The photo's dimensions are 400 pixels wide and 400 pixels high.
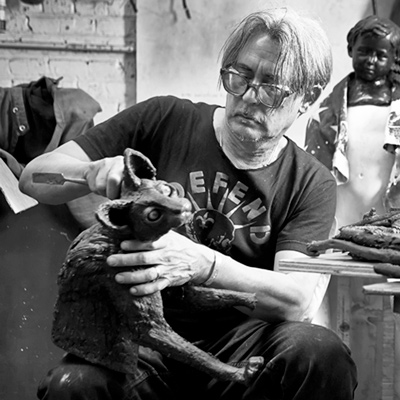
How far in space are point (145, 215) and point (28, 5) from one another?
9.29 feet

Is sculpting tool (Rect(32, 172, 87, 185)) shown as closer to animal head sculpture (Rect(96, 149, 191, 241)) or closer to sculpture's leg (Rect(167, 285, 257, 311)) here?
animal head sculpture (Rect(96, 149, 191, 241))

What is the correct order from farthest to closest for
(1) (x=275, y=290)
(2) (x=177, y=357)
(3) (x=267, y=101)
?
1. (3) (x=267, y=101)
2. (1) (x=275, y=290)
3. (2) (x=177, y=357)

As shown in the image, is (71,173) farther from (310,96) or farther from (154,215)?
(310,96)

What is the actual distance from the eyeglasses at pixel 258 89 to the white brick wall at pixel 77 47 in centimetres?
213

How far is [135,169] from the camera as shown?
160 cm

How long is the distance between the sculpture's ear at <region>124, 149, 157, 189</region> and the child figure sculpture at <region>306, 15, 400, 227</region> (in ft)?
6.08

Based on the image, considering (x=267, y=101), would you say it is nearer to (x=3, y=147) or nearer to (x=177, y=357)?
(x=177, y=357)

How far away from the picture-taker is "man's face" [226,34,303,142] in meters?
1.93

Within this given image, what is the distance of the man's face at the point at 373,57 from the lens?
3.31 meters

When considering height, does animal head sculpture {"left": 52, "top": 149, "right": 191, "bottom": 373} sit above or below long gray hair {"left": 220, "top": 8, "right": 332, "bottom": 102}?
below

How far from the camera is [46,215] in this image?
294cm

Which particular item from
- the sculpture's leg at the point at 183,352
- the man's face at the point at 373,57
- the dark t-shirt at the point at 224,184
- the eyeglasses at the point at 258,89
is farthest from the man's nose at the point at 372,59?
the sculpture's leg at the point at 183,352

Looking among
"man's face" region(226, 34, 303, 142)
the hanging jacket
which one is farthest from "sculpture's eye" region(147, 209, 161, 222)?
the hanging jacket

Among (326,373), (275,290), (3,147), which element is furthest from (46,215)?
(326,373)
